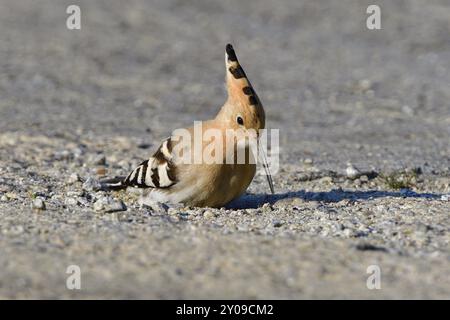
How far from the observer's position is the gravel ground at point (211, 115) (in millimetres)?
4008

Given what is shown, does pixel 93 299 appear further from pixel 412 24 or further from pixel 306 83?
pixel 412 24

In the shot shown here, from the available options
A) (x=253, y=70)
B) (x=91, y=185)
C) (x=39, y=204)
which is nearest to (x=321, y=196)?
(x=91, y=185)

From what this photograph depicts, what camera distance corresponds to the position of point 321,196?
20.1ft

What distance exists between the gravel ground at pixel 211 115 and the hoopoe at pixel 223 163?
0.13 meters

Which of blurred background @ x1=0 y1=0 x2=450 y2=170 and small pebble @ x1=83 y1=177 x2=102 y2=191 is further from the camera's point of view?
blurred background @ x1=0 y1=0 x2=450 y2=170

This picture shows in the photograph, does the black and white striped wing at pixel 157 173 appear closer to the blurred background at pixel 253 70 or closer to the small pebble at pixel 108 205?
the small pebble at pixel 108 205

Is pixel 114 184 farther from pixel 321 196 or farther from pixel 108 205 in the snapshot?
pixel 321 196

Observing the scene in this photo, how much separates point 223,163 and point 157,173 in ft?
1.72

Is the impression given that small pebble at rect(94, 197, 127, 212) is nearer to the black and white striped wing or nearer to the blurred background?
the black and white striped wing

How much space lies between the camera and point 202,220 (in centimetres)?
510

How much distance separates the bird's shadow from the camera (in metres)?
5.98

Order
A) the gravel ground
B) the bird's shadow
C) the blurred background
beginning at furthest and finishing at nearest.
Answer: the blurred background < the bird's shadow < the gravel ground

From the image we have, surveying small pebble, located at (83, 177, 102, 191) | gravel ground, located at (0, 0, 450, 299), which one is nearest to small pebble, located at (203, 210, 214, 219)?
gravel ground, located at (0, 0, 450, 299)

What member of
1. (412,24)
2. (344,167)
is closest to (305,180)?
(344,167)
